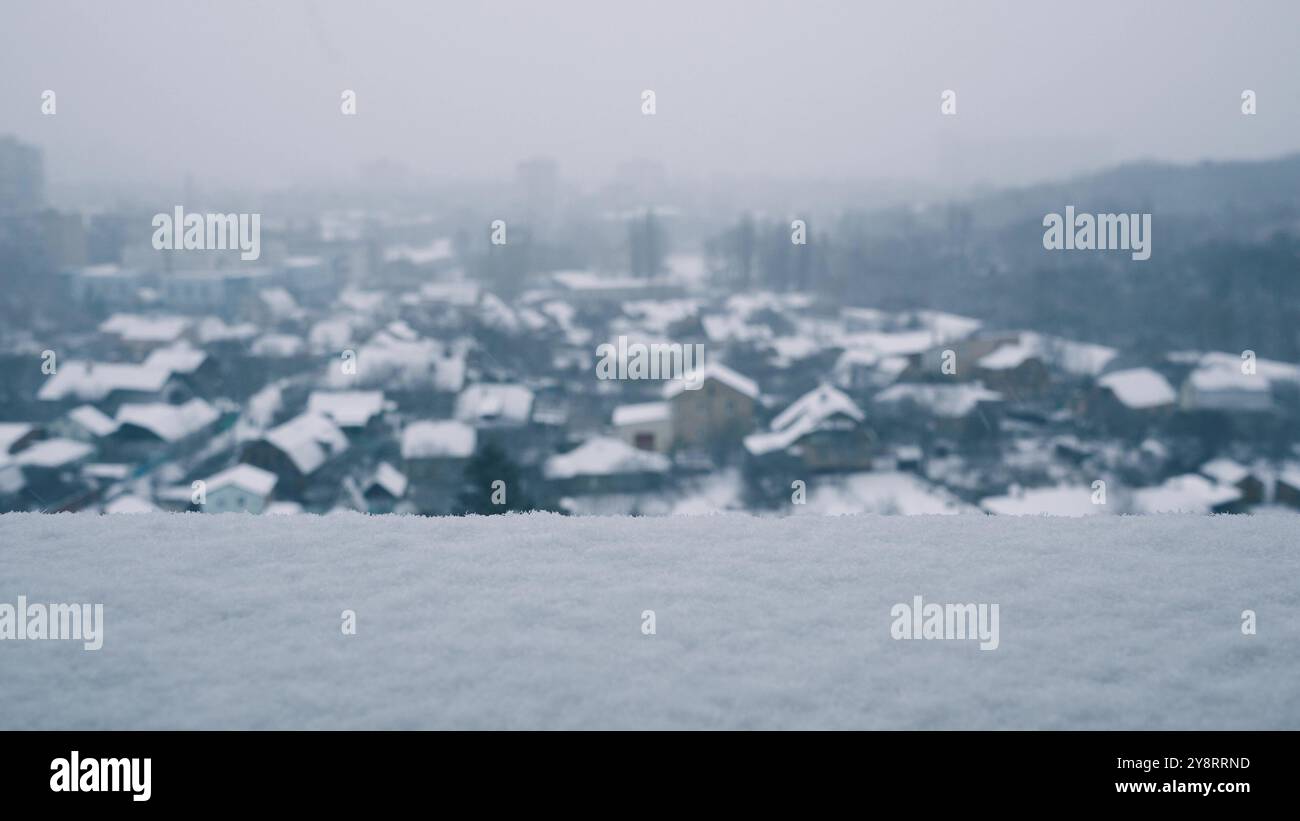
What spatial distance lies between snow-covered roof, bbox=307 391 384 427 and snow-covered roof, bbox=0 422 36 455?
92.1 inches

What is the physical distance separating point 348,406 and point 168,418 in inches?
65.2

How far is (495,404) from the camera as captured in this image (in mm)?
9031

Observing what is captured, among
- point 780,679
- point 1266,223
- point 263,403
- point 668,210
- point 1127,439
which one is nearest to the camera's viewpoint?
point 780,679

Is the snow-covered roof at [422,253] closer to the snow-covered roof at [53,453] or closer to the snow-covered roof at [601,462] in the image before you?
the snow-covered roof at [53,453]

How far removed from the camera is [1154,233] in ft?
46.0

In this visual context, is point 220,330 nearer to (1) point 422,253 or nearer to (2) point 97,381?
(2) point 97,381

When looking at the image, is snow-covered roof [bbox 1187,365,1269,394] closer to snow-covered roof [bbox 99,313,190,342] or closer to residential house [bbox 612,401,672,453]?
residential house [bbox 612,401,672,453]

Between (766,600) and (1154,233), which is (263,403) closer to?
(766,600)

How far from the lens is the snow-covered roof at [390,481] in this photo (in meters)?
7.07

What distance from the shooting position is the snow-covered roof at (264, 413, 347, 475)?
748cm

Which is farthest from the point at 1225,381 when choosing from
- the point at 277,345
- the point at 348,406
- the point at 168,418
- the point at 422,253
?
the point at 422,253
